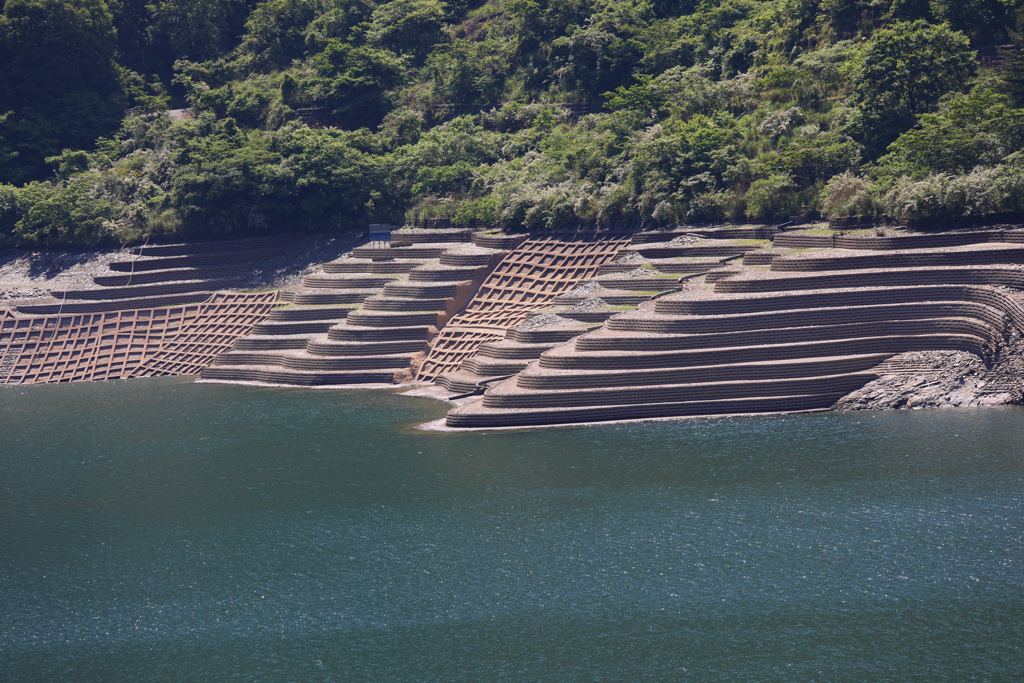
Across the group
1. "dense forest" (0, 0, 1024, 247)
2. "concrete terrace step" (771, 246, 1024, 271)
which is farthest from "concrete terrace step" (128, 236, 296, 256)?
"concrete terrace step" (771, 246, 1024, 271)

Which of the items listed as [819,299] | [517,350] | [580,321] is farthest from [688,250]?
[517,350]

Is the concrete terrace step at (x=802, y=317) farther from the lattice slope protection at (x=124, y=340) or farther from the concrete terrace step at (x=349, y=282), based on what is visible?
the lattice slope protection at (x=124, y=340)

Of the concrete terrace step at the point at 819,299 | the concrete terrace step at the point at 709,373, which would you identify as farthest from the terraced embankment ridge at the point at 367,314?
the concrete terrace step at the point at 819,299

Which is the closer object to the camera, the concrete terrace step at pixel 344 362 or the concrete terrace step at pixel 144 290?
the concrete terrace step at pixel 344 362

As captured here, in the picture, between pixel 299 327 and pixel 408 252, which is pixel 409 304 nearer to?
pixel 408 252

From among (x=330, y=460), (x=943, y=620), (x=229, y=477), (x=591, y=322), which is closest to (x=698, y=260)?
(x=591, y=322)

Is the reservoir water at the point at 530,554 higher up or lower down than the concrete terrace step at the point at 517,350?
lower down

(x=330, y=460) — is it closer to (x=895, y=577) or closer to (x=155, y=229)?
(x=895, y=577)
